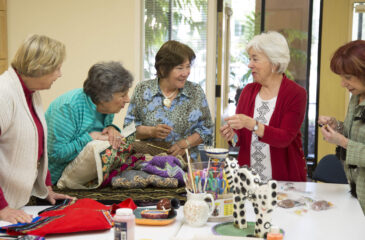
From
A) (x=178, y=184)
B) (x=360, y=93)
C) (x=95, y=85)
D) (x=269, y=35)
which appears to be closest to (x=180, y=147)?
(x=178, y=184)

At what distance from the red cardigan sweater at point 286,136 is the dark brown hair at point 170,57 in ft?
1.87

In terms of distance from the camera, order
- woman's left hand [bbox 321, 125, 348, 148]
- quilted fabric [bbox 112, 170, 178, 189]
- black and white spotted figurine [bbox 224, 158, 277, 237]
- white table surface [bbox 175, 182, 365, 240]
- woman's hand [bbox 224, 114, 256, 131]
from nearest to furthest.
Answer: black and white spotted figurine [bbox 224, 158, 277, 237]
white table surface [bbox 175, 182, 365, 240]
woman's left hand [bbox 321, 125, 348, 148]
quilted fabric [bbox 112, 170, 178, 189]
woman's hand [bbox 224, 114, 256, 131]

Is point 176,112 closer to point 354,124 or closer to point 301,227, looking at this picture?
point 354,124

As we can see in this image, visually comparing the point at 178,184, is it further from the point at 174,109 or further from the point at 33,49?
the point at 33,49

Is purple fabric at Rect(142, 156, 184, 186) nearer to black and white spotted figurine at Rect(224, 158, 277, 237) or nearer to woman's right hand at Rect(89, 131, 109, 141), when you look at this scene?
woman's right hand at Rect(89, 131, 109, 141)

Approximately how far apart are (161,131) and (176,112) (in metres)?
0.22

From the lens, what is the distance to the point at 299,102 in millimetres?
2662

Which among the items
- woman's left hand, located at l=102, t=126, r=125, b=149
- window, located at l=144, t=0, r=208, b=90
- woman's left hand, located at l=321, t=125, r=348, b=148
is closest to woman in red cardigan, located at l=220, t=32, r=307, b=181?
woman's left hand, located at l=321, t=125, r=348, b=148

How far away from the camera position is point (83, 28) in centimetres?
512

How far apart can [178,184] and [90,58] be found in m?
3.12

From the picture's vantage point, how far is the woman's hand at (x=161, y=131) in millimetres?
2799

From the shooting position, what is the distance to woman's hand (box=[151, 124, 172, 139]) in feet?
9.18

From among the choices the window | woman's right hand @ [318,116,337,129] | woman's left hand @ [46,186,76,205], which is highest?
the window

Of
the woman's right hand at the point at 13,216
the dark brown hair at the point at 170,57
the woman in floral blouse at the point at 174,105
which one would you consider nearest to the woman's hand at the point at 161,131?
the woman in floral blouse at the point at 174,105
